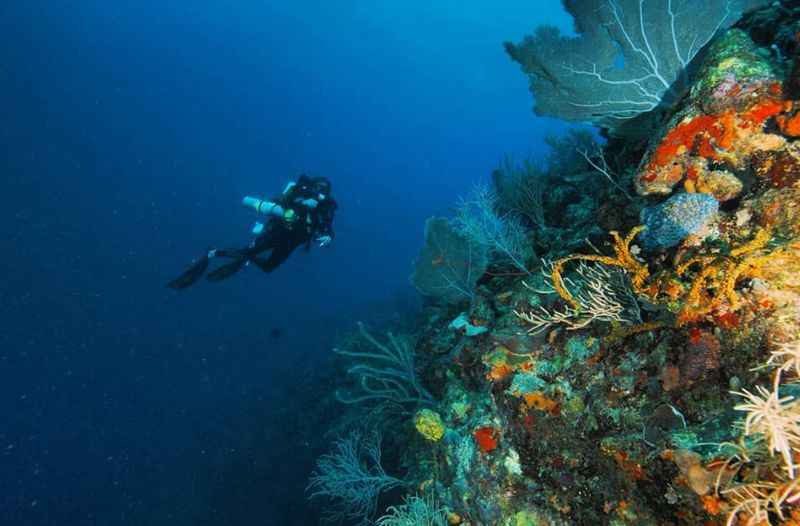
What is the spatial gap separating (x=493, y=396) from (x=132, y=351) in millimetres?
26113

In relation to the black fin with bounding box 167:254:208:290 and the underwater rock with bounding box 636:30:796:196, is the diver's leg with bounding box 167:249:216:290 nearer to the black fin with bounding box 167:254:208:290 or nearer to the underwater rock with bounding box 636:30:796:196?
the black fin with bounding box 167:254:208:290

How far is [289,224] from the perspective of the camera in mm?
8781

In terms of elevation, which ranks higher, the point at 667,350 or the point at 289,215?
the point at 289,215

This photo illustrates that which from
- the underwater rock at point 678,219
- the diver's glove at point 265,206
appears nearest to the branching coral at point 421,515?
the underwater rock at point 678,219

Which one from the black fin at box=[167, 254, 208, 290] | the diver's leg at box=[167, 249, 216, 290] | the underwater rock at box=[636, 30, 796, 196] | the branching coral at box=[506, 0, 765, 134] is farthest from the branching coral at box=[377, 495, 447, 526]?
the black fin at box=[167, 254, 208, 290]

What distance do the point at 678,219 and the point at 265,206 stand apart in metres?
8.54

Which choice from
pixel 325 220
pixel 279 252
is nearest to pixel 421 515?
pixel 325 220

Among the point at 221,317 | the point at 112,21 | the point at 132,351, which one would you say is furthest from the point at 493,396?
the point at 112,21

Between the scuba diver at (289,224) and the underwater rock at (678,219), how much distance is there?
23.3 feet

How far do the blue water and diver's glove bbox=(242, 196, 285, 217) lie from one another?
5.37 meters

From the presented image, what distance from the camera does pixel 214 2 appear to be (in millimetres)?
90000

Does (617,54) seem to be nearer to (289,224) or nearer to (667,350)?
(667,350)

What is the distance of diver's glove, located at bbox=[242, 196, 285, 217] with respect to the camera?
8.98m

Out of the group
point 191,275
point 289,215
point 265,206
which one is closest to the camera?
point 289,215
